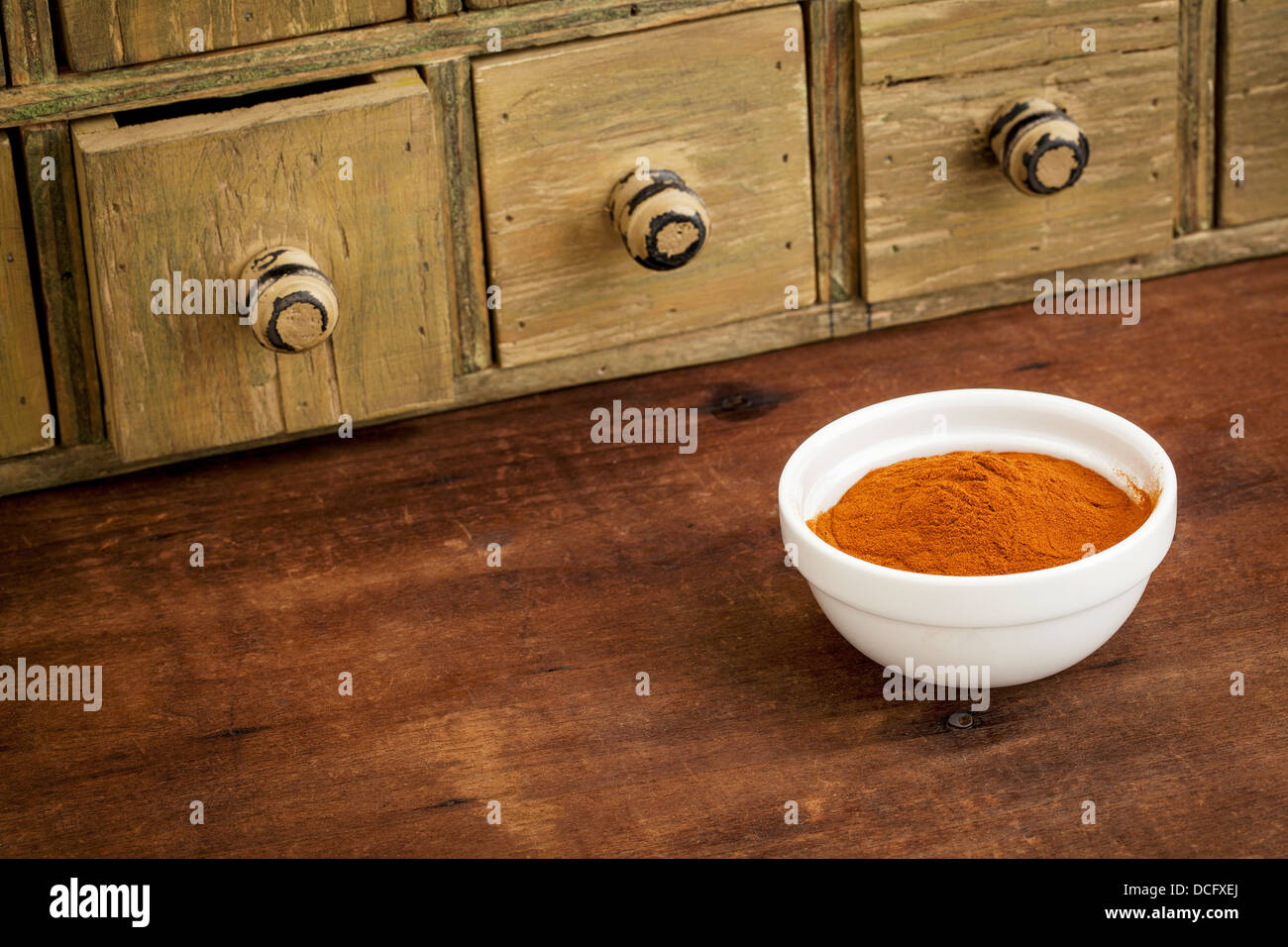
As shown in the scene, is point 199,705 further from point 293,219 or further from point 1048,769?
point 1048,769

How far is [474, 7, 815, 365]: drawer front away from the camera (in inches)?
58.1

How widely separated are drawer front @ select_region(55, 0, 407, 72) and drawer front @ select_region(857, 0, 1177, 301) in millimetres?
521

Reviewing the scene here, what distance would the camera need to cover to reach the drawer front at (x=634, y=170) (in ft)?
4.84

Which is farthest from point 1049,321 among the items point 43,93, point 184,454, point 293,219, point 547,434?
point 43,93

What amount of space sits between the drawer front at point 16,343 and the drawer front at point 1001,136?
30.5 inches

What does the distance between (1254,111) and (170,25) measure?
3.52ft

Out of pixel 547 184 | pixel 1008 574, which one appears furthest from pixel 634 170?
pixel 1008 574

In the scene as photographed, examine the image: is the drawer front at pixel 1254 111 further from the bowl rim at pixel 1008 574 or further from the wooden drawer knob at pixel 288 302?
the wooden drawer knob at pixel 288 302

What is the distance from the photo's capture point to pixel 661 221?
1.44 meters

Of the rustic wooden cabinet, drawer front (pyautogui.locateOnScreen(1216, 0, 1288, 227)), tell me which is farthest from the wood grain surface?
drawer front (pyautogui.locateOnScreen(1216, 0, 1288, 227))

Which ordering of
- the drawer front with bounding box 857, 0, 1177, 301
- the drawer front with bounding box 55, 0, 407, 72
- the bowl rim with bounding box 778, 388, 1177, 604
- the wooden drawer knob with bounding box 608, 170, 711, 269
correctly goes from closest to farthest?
the bowl rim with bounding box 778, 388, 1177, 604, the drawer front with bounding box 55, 0, 407, 72, the wooden drawer knob with bounding box 608, 170, 711, 269, the drawer front with bounding box 857, 0, 1177, 301

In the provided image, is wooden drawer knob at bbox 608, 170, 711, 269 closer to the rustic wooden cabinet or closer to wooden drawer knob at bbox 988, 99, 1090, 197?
the rustic wooden cabinet

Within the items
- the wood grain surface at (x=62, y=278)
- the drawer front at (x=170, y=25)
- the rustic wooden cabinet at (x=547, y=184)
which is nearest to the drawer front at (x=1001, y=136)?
the rustic wooden cabinet at (x=547, y=184)

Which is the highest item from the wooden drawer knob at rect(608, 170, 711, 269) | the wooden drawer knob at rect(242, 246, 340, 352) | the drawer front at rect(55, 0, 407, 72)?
the drawer front at rect(55, 0, 407, 72)
